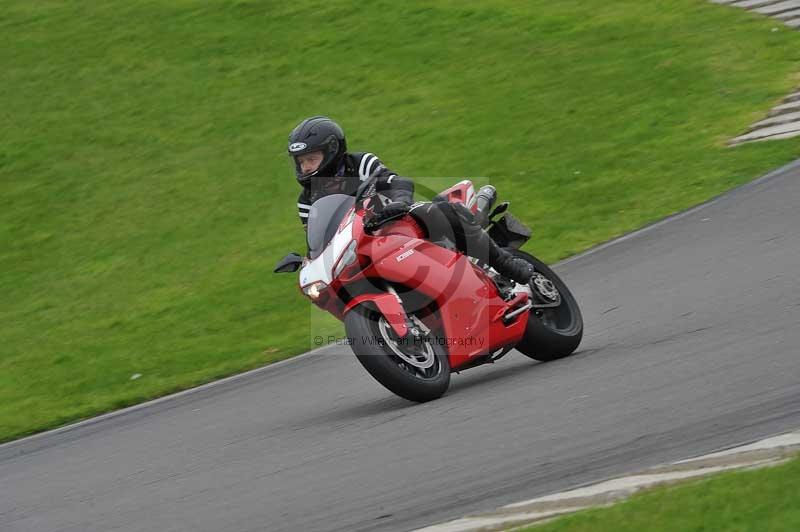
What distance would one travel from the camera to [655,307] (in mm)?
8914

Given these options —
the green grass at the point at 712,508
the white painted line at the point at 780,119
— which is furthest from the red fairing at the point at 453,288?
the white painted line at the point at 780,119

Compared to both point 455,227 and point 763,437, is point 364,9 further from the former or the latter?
A: point 763,437

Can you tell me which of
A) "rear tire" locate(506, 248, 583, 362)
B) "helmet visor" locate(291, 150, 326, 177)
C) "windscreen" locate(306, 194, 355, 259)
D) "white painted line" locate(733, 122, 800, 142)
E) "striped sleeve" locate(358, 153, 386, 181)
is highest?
"helmet visor" locate(291, 150, 326, 177)

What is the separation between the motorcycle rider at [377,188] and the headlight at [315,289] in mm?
660

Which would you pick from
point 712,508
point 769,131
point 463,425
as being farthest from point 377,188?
point 769,131

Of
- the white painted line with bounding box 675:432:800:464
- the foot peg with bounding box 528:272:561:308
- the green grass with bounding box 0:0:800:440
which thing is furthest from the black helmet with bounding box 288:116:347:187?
the green grass with bounding box 0:0:800:440

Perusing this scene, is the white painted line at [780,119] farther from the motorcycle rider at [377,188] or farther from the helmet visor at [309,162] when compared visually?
the helmet visor at [309,162]

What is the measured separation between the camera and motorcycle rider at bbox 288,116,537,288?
7.57m

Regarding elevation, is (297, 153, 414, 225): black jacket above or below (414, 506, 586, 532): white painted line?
above

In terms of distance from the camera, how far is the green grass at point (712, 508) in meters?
4.14

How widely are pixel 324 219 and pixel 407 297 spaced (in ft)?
2.20

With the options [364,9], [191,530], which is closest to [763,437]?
[191,530]

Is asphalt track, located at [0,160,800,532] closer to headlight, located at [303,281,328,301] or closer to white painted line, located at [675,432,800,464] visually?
white painted line, located at [675,432,800,464]

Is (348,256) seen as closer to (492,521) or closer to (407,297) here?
(407,297)
